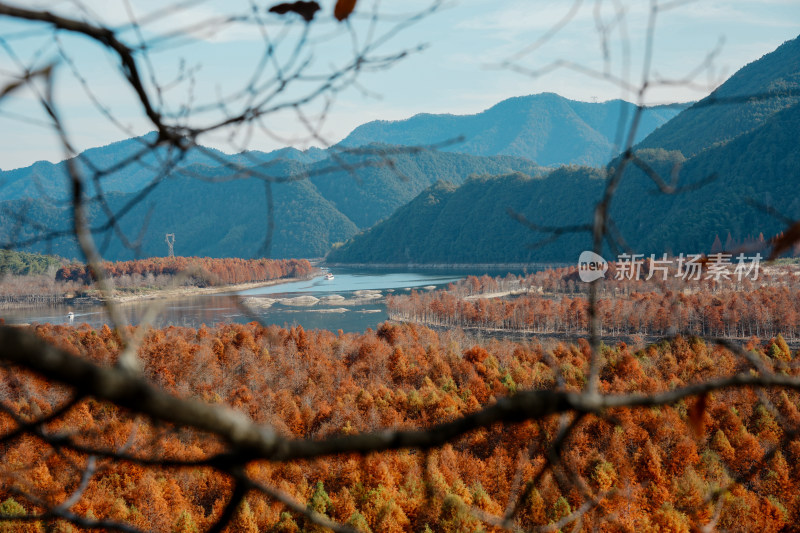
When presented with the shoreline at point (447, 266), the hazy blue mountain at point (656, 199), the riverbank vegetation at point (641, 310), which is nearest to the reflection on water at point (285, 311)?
the riverbank vegetation at point (641, 310)

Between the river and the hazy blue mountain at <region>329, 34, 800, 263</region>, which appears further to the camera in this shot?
the hazy blue mountain at <region>329, 34, 800, 263</region>

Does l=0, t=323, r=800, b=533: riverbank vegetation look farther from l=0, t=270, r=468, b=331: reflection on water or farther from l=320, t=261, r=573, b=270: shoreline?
l=320, t=261, r=573, b=270: shoreline

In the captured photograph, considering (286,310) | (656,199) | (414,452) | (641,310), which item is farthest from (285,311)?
(656,199)

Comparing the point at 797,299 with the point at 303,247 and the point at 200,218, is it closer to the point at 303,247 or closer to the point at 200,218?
the point at 303,247

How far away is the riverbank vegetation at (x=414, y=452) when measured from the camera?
32.3 ft

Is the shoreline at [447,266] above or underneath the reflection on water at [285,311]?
above

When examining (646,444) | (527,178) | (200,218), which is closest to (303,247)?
(200,218)

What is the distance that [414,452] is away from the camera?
525 inches

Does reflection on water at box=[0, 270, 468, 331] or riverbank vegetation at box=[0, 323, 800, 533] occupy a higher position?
reflection on water at box=[0, 270, 468, 331]

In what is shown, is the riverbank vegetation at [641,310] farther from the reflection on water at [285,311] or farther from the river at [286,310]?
the river at [286,310]

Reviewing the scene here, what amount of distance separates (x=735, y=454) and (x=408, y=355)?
10.9 metres

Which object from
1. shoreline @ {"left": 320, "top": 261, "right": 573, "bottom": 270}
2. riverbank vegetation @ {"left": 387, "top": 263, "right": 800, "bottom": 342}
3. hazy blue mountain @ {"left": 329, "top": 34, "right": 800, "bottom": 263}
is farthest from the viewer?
shoreline @ {"left": 320, "top": 261, "right": 573, "bottom": 270}

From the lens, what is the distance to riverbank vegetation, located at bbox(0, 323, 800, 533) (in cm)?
984

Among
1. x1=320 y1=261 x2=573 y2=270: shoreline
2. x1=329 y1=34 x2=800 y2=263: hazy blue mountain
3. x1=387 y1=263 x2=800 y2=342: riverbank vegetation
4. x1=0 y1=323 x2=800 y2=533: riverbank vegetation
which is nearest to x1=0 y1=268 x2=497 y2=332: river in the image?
x1=387 y1=263 x2=800 y2=342: riverbank vegetation
